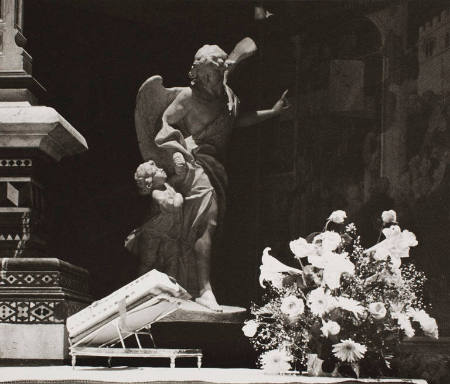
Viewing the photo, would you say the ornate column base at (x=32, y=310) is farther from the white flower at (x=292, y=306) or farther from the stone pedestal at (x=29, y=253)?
the white flower at (x=292, y=306)

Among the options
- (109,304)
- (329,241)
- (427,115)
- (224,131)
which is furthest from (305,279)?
(427,115)

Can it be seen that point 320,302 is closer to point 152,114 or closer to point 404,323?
point 404,323

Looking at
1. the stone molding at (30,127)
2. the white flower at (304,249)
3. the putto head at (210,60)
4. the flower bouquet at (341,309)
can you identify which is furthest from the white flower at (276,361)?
the putto head at (210,60)

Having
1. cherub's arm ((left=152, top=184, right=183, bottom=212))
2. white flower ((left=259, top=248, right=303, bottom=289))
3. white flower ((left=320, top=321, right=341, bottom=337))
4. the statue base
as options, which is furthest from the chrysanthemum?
cherub's arm ((left=152, top=184, right=183, bottom=212))

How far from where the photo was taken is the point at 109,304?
18.5 feet

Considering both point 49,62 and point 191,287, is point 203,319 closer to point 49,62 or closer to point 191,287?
point 191,287

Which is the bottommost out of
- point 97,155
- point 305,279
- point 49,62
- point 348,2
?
point 305,279

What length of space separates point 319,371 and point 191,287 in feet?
8.00

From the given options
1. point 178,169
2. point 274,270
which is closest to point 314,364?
point 274,270

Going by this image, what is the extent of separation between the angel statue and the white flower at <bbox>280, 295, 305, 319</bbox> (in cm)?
208

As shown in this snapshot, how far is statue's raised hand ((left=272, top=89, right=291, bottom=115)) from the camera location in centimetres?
814

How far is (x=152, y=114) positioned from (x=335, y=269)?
9.19 feet

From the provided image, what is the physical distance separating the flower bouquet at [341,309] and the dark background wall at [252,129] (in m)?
2.43

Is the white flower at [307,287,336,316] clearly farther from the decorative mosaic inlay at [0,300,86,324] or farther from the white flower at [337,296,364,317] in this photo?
the decorative mosaic inlay at [0,300,86,324]
